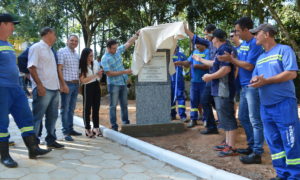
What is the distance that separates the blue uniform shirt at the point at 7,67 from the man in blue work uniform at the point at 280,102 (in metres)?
2.99

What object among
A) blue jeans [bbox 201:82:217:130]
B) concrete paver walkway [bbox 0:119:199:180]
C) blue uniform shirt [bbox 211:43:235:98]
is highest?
blue uniform shirt [bbox 211:43:235:98]

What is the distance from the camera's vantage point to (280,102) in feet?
10.2

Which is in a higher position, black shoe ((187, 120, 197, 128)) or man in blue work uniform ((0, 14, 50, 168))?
man in blue work uniform ((0, 14, 50, 168))

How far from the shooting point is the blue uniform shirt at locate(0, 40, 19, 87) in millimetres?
3812

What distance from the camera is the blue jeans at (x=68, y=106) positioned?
5312mm

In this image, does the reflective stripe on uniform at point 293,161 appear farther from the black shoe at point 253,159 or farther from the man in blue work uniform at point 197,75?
the man in blue work uniform at point 197,75

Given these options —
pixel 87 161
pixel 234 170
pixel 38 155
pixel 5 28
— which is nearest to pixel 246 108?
pixel 234 170

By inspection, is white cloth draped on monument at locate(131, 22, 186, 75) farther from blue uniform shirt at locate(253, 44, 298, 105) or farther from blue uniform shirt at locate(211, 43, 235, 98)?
blue uniform shirt at locate(253, 44, 298, 105)

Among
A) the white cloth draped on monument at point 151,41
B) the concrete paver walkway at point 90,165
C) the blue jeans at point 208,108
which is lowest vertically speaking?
the concrete paver walkway at point 90,165

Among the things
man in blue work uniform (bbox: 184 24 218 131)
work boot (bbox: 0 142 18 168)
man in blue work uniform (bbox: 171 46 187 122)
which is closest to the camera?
work boot (bbox: 0 142 18 168)

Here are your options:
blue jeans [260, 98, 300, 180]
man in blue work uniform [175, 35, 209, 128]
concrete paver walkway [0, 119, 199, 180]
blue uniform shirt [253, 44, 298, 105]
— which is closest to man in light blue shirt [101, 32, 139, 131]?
concrete paver walkway [0, 119, 199, 180]

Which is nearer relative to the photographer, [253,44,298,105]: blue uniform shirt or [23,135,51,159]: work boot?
[253,44,298,105]: blue uniform shirt

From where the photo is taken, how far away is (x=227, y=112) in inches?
169

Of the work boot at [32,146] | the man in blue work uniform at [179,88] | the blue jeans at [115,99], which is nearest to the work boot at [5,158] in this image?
the work boot at [32,146]
